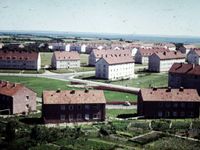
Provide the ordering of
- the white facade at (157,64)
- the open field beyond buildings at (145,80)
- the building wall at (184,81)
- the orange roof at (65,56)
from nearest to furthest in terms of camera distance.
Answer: the building wall at (184,81) < the open field beyond buildings at (145,80) < the white facade at (157,64) < the orange roof at (65,56)

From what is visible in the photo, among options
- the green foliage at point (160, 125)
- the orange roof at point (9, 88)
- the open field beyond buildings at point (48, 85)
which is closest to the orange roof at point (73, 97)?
the orange roof at point (9, 88)

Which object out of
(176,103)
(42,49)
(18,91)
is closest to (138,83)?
(176,103)

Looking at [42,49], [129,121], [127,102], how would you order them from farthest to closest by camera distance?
[42,49] → [127,102] → [129,121]

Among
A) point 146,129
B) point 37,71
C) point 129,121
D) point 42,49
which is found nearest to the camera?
point 146,129

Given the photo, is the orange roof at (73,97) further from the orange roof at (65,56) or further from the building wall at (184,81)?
the orange roof at (65,56)

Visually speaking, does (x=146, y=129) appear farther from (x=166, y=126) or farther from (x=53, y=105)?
(x=53, y=105)
